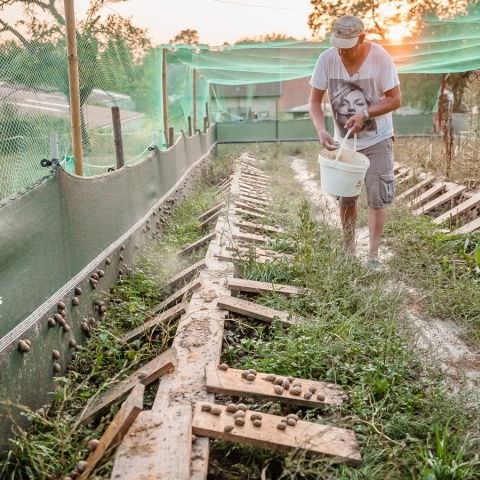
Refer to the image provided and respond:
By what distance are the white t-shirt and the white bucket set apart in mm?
246

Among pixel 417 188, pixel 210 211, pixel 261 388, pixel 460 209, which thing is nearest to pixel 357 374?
pixel 261 388

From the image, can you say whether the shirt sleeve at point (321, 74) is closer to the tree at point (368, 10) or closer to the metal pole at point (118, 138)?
the metal pole at point (118, 138)

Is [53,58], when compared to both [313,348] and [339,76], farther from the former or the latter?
[313,348]

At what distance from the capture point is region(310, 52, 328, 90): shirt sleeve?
462 centimetres

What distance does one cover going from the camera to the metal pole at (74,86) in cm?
410

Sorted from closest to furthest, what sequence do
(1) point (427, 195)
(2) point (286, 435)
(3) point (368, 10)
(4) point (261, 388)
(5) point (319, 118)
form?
(2) point (286, 435)
(4) point (261, 388)
(5) point (319, 118)
(1) point (427, 195)
(3) point (368, 10)

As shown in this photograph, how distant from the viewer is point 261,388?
2.56 meters

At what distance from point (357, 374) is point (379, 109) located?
8.03 feet

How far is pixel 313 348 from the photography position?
9.66ft

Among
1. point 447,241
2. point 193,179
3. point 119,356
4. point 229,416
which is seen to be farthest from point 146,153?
point 229,416

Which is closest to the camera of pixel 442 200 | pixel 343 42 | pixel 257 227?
pixel 343 42

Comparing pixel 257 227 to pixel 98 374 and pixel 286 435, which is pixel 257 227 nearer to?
pixel 98 374

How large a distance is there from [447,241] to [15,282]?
414 centimetres

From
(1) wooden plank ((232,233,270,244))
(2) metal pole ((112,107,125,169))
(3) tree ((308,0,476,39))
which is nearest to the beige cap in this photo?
(1) wooden plank ((232,233,270,244))
